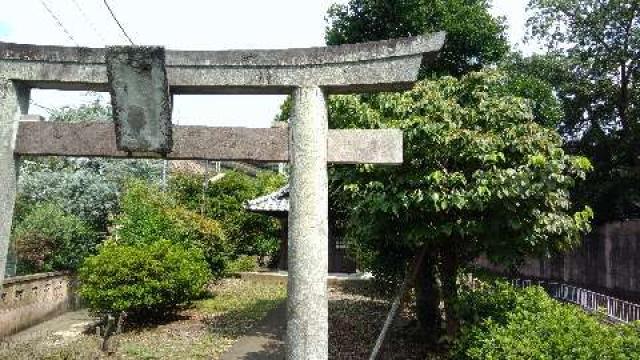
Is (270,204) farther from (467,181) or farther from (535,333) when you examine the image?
(535,333)

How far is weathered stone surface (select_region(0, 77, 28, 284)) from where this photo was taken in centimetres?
577

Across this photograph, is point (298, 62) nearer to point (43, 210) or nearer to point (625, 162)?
point (43, 210)

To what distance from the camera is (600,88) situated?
23328 millimetres

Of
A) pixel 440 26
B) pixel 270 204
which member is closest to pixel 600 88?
pixel 440 26

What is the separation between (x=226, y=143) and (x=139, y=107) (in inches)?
38.3

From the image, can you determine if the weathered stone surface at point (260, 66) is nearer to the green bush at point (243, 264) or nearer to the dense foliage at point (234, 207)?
the green bush at point (243, 264)

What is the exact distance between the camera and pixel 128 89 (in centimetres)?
562

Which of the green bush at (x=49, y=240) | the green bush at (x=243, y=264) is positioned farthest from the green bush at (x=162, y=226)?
the green bush at (x=243, y=264)

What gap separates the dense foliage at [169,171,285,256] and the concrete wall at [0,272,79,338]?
26.3ft

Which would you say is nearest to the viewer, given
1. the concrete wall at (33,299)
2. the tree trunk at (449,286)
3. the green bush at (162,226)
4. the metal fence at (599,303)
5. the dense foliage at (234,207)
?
the tree trunk at (449,286)

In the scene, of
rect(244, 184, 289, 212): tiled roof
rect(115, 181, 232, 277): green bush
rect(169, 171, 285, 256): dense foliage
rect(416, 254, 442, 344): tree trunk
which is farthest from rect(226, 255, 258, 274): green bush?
rect(416, 254, 442, 344): tree trunk

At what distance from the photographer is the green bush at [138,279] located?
14492mm

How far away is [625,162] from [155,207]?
18.9m

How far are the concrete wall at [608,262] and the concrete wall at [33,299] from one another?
14262 mm
